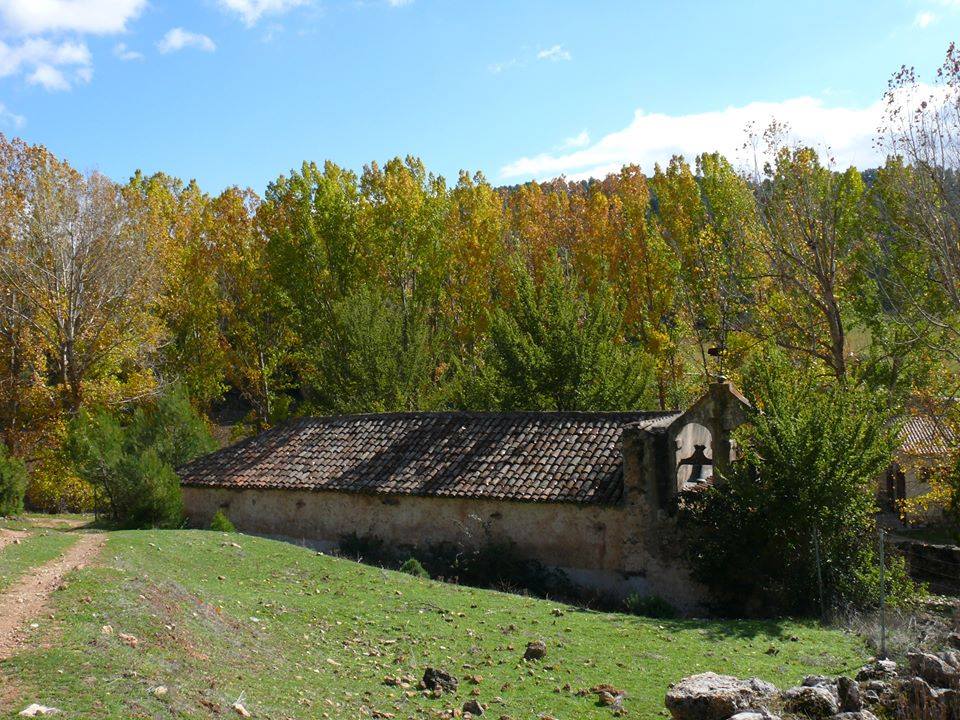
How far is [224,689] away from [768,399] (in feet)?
38.5

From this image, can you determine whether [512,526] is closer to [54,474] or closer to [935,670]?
[935,670]

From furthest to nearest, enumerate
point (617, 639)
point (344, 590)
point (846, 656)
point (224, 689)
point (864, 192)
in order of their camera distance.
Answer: point (864, 192) → point (344, 590) → point (617, 639) → point (846, 656) → point (224, 689)

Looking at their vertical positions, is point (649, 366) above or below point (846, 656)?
above

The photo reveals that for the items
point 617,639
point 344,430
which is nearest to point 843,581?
point 617,639

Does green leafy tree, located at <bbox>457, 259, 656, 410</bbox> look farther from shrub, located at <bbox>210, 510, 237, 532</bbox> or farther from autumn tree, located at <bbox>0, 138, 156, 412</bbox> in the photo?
autumn tree, located at <bbox>0, 138, 156, 412</bbox>

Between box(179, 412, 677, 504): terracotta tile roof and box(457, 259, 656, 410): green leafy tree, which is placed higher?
box(457, 259, 656, 410): green leafy tree

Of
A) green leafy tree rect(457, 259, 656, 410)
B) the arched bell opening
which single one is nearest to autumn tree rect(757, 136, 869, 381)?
green leafy tree rect(457, 259, 656, 410)

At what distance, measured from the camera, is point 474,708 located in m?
9.77

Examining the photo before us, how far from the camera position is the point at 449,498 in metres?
20.2

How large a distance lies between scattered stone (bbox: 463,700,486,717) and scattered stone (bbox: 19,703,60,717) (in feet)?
14.2

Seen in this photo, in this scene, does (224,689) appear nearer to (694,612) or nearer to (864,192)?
(694,612)

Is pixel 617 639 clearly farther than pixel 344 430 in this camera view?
No

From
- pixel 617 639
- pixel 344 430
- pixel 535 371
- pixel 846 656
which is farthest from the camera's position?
pixel 535 371

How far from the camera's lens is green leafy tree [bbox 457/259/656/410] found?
2758cm
